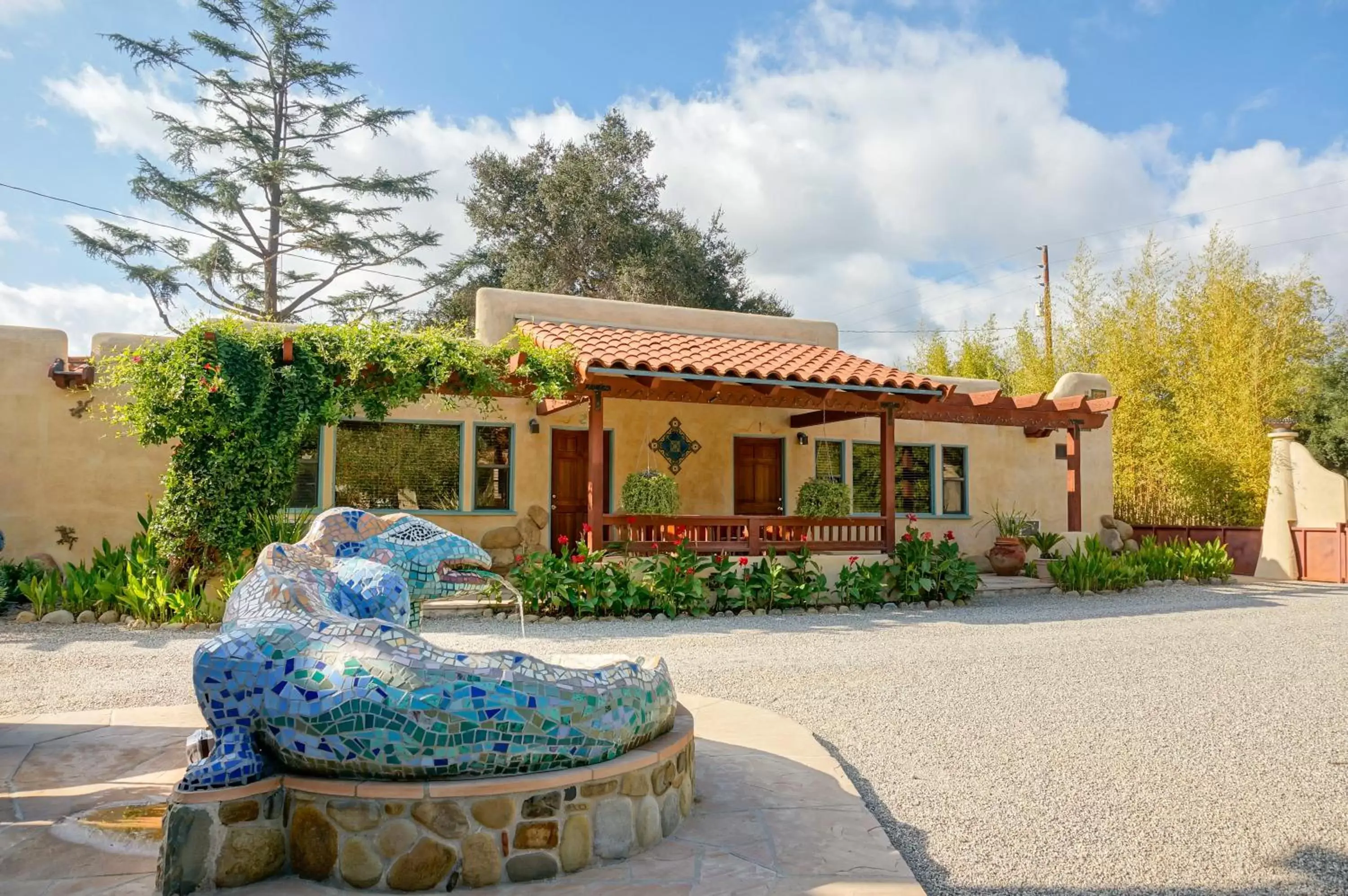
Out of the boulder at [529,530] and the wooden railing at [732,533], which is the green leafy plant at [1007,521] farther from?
the boulder at [529,530]

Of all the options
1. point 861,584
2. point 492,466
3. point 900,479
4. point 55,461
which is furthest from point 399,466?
point 900,479

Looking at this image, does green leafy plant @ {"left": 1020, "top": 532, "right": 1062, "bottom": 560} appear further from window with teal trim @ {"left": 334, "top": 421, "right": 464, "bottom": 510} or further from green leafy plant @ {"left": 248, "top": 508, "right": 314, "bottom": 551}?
green leafy plant @ {"left": 248, "top": 508, "right": 314, "bottom": 551}

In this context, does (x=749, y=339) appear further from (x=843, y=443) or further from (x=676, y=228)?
(x=676, y=228)

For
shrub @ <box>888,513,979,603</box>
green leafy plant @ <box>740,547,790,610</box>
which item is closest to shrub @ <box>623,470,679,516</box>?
green leafy plant @ <box>740,547,790,610</box>

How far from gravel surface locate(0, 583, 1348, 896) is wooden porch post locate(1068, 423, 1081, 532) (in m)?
3.27

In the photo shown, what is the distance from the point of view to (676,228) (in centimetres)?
2366

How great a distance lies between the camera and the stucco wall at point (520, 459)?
10078 millimetres

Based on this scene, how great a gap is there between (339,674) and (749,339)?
466 inches

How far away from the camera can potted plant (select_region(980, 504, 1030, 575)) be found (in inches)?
535

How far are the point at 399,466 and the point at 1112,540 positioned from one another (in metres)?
12.2

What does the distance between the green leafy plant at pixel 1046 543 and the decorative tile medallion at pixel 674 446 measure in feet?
18.4

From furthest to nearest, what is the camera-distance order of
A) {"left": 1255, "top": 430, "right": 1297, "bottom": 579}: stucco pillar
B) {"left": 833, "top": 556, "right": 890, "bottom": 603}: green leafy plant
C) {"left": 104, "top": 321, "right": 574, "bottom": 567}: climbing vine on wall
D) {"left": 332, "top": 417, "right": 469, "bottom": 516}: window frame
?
{"left": 1255, "top": 430, "right": 1297, "bottom": 579}: stucco pillar, {"left": 332, "top": 417, "right": 469, "bottom": 516}: window frame, {"left": 833, "top": 556, "right": 890, "bottom": 603}: green leafy plant, {"left": 104, "top": 321, "right": 574, "bottom": 567}: climbing vine on wall

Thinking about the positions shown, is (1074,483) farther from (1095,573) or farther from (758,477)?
(758,477)

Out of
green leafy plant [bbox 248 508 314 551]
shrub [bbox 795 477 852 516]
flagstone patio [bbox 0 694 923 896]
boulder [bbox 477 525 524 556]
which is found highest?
shrub [bbox 795 477 852 516]
